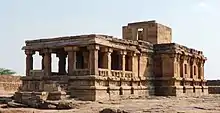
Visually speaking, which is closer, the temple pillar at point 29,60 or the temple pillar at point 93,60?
the temple pillar at point 93,60

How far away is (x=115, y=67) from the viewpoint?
2273 centimetres

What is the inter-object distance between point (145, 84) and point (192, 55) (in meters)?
6.17

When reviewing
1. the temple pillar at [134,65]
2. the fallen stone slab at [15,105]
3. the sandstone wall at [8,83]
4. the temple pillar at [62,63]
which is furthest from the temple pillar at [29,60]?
the sandstone wall at [8,83]

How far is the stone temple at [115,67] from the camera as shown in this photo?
18312 mm

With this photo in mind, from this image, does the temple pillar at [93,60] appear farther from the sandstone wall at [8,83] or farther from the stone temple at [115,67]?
the sandstone wall at [8,83]

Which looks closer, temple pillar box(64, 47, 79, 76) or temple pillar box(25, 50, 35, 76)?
temple pillar box(64, 47, 79, 76)

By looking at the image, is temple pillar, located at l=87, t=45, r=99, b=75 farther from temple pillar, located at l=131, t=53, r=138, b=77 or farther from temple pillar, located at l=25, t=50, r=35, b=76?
temple pillar, located at l=25, t=50, r=35, b=76

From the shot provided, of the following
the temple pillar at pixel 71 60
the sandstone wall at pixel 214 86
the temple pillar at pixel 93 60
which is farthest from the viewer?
the sandstone wall at pixel 214 86

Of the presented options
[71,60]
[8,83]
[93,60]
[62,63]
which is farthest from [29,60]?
[8,83]

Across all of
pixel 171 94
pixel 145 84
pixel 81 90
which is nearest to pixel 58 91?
pixel 81 90

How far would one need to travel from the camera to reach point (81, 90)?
60.0 ft

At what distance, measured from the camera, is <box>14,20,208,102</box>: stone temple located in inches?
721

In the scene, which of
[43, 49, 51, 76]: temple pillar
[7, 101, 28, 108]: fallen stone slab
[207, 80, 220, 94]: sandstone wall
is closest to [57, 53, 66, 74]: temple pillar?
[43, 49, 51, 76]: temple pillar

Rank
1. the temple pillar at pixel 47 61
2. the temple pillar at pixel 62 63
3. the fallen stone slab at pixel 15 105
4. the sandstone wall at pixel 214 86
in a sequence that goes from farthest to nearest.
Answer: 1. the sandstone wall at pixel 214 86
2. the temple pillar at pixel 62 63
3. the temple pillar at pixel 47 61
4. the fallen stone slab at pixel 15 105
